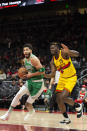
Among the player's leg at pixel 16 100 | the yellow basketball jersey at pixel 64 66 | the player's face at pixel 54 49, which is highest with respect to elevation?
the player's face at pixel 54 49

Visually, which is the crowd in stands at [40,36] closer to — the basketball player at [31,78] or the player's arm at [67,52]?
the basketball player at [31,78]

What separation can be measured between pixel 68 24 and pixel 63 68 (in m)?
9.97

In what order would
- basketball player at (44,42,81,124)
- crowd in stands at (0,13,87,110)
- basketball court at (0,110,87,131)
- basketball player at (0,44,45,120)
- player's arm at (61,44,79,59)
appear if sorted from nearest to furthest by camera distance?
basketball court at (0,110,87,131) → player's arm at (61,44,79,59) → basketball player at (44,42,81,124) → basketball player at (0,44,45,120) → crowd in stands at (0,13,87,110)

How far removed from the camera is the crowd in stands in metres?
14.3

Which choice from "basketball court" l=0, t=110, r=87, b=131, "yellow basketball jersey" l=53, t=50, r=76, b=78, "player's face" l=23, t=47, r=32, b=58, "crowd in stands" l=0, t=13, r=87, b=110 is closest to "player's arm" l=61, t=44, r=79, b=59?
"yellow basketball jersey" l=53, t=50, r=76, b=78

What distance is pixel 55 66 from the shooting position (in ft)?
19.7

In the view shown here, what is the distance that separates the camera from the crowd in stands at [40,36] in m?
14.3

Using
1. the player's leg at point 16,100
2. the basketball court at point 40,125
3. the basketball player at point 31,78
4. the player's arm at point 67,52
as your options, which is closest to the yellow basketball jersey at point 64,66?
the player's arm at point 67,52

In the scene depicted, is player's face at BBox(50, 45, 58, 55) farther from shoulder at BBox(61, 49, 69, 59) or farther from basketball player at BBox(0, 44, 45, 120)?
basketball player at BBox(0, 44, 45, 120)

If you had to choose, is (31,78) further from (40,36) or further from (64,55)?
(40,36)

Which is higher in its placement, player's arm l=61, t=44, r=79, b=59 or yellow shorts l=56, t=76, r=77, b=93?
player's arm l=61, t=44, r=79, b=59

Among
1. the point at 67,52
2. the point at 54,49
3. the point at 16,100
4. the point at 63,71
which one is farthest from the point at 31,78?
the point at 67,52

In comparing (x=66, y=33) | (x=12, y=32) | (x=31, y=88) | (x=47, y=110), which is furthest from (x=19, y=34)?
(x=31, y=88)

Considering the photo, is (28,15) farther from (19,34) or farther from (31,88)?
(31,88)
